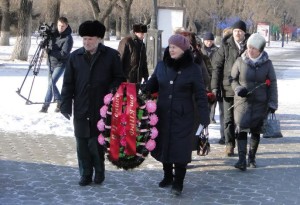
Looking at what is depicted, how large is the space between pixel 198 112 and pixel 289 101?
9396 mm

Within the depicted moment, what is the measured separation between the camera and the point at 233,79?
7.36m

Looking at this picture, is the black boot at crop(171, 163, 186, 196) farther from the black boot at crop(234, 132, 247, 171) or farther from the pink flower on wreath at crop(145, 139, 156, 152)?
the black boot at crop(234, 132, 247, 171)

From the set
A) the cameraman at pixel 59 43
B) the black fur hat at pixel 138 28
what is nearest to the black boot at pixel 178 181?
the black fur hat at pixel 138 28

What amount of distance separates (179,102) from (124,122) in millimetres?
596

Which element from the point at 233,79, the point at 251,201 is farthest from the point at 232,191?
the point at 233,79

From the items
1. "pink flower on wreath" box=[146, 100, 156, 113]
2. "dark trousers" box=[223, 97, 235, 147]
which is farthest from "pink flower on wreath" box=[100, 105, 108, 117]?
"dark trousers" box=[223, 97, 235, 147]

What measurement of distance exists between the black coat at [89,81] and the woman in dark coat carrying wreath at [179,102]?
1.88ft

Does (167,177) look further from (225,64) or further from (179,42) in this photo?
(225,64)

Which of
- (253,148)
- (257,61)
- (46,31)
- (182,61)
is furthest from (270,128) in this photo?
(46,31)

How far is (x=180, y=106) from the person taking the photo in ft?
19.5

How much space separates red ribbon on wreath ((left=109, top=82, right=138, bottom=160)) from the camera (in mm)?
5879

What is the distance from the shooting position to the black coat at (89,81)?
6121 millimetres

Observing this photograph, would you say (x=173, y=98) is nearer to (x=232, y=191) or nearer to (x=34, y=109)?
(x=232, y=191)

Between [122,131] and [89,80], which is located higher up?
[89,80]
